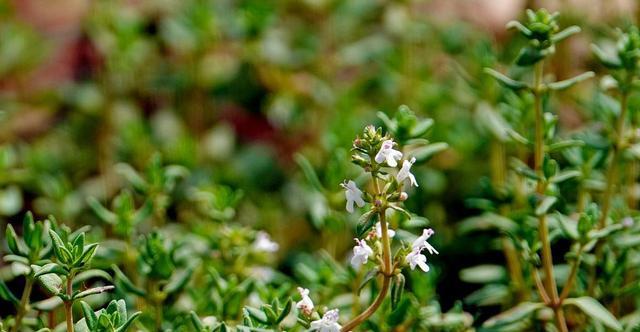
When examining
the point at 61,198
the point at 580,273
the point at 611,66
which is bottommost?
the point at 580,273

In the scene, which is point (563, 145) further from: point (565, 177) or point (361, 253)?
point (361, 253)

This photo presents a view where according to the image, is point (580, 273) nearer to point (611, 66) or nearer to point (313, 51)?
point (611, 66)

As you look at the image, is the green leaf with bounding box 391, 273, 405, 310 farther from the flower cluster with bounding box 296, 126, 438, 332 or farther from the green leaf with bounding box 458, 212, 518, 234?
the green leaf with bounding box 458, 212, 518, 234

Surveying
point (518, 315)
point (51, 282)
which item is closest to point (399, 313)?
point (518, 315)

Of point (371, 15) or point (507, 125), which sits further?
point (371, 15)

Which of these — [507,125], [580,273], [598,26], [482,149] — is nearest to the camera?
[580,273]

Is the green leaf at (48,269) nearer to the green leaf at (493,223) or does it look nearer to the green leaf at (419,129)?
the green leaf at (419,129)

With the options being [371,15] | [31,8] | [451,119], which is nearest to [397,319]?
[451,119]
